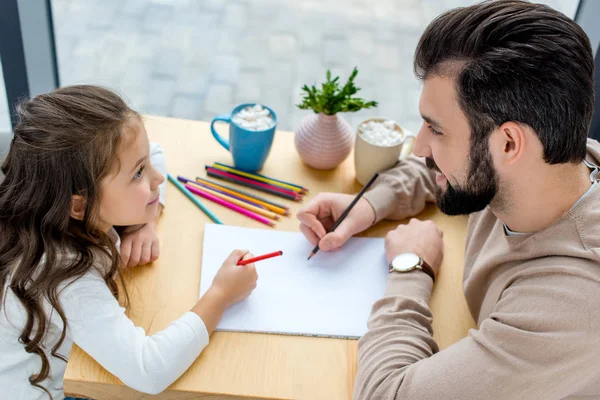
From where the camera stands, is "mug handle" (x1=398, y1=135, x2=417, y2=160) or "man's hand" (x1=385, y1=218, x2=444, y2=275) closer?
"man's hand" (x1=385, y1=218, x2=444, y2=275)

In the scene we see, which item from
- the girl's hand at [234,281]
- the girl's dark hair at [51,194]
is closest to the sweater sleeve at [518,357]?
the girl's hand at [234,281]

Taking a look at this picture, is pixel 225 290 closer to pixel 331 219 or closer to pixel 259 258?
pixel 259 258

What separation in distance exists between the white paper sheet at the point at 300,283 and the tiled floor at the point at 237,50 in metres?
1.47

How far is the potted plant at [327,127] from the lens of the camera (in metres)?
1.35

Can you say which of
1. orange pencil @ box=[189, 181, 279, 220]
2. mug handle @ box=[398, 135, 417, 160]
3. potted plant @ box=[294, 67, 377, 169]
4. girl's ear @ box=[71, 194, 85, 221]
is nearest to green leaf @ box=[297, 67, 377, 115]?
potted plant @ box=[294, 67, 377, 169]

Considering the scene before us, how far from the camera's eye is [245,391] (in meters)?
1.00

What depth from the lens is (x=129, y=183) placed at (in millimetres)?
1130

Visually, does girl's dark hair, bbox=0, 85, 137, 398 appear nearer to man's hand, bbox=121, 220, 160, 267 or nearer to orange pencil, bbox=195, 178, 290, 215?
man's hand, bbox=121, 220, 160, 267

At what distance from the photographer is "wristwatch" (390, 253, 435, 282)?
3.82 ft

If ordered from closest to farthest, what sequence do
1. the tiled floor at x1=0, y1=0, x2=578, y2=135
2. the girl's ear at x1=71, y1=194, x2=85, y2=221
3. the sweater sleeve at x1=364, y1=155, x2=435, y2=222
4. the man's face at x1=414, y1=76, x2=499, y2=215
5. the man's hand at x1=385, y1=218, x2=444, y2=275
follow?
the man's face at x1=414, y1=76, x2=499, y2=215
the girl's ear at x1=71, y1=194, x2=85, y2=221
the man's hand at x1=385, y1=218, x2=444, y2=275
the sweater sleeve at x1=364, y1=155, x2=435, y2=222
the tiled floor at x1=0, y1=0, x2=578, y2=135

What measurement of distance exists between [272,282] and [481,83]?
1.65 ft

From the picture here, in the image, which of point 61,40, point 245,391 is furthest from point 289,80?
point 245,391

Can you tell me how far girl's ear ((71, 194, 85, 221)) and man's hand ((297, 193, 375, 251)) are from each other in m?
0.39

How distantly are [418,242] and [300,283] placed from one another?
9.2 inches
